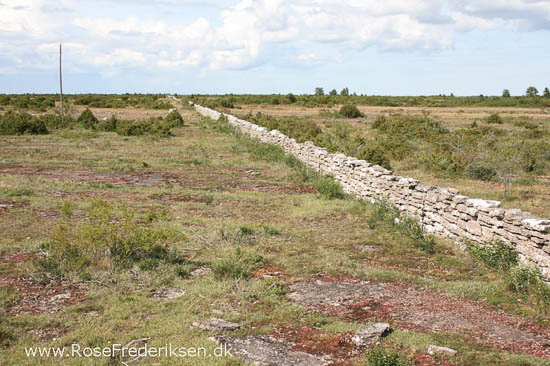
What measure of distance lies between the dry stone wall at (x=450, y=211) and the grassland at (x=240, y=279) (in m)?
0.45

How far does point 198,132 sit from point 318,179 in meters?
16.3

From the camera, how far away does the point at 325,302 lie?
6.14 metres

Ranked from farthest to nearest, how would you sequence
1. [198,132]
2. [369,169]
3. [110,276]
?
[198,132], [369,169], [110,276]

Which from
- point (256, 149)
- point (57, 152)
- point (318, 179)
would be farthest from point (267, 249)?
point (57, 152)

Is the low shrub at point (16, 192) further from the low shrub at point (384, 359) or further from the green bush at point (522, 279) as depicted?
the green bush at point (522, 279)

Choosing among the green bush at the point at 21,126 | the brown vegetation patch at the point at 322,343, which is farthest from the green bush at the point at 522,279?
the green bush at the point at 21,126

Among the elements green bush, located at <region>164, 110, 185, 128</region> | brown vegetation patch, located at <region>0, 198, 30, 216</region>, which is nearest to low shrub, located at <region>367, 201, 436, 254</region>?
brown vegetation patch, located at <region>0, 198, 30, 216</region>

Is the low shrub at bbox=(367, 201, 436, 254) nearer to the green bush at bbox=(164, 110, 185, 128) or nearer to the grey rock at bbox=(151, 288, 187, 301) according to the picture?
the grey rock at bbox=(151, 288, 187, 301)

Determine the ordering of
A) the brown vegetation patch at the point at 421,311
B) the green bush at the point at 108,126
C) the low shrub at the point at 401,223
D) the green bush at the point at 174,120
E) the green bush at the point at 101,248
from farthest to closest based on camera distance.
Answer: the green bush at the point at 174,120
the green bush at the point at 108,126
the low shrub at the point at 401,223
the green bush at the point at 101,248
the brown vegetation patch at the point at 421,311

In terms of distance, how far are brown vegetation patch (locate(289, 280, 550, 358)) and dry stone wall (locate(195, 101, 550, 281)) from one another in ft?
4.12

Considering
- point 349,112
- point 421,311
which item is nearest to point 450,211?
point 421,311

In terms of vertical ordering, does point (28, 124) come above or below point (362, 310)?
above

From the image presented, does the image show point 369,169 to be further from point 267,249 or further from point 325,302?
point 325,302

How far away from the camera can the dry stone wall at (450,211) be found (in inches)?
264
